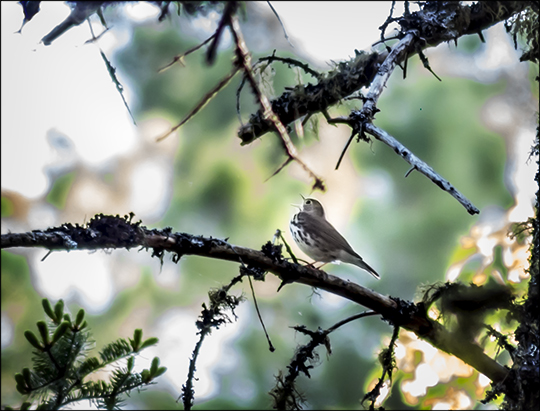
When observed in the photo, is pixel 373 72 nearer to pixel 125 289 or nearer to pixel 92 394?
pixel 92 394

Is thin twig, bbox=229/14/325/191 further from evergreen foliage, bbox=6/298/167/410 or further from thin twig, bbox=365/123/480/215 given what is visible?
evergreen foliage, bbox=6/298/167/410

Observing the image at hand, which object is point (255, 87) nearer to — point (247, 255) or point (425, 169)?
point (425, 169)

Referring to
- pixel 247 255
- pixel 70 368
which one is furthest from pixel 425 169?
pixel 70 368

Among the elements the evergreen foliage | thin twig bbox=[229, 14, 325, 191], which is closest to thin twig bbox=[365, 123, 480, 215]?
thin twig bbox=[229, 14, 325, 191]

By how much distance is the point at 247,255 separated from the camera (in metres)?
1.29

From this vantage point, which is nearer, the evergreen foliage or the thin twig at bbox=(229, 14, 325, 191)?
the thin twig at bbox=(229, 14, 325, 191)

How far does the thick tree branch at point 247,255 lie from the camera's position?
42.8 inches

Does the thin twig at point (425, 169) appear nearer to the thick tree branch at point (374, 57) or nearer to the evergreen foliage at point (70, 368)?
the thick tree branch at point (374, 57)

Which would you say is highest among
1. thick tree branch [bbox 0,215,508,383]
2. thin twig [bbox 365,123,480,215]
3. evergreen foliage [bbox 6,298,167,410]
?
thin twig [bbox 365,123,480,215]

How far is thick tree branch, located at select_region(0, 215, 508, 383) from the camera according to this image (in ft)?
3.56

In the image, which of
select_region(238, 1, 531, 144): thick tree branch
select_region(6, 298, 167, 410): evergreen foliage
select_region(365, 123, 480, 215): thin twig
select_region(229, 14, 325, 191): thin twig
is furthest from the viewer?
select_region(238, 1, 531, 144): thick tree branch

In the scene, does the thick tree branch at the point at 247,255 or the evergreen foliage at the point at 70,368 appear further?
the evergreen foliage at the point at 70,368

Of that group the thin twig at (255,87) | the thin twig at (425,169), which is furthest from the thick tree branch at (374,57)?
the thin twig at (255,87)

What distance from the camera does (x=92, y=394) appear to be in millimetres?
1350
